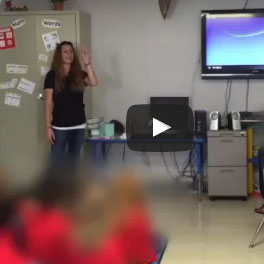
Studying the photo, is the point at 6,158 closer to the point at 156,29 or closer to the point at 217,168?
the point at 217,168

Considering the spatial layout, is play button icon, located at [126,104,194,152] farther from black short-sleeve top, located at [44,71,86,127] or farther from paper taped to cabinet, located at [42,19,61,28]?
paper taped to cabinet, located at [42,19,61,28]

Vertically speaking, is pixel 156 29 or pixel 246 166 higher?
pixel 156 29

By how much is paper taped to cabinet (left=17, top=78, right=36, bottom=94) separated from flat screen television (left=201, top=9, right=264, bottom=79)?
1.52 metres

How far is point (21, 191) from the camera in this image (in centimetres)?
82

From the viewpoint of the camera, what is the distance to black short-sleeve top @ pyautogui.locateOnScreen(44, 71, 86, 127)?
2.33 m

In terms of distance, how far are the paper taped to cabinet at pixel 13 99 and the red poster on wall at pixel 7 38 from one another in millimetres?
401

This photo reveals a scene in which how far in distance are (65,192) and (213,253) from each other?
7.59 ft

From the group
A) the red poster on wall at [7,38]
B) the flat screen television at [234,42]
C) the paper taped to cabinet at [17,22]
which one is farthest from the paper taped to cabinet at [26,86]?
the flat screen television at [234,42]

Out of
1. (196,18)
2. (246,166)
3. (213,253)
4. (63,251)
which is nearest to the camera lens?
(63,251)

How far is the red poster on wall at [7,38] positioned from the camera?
13.8 feet

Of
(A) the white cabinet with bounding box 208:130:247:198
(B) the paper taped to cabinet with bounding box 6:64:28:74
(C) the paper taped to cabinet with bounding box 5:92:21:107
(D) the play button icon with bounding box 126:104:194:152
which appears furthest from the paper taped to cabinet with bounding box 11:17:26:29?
(D) the play button icon with bounding box 126:104:194:152

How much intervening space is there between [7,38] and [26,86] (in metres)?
0.43

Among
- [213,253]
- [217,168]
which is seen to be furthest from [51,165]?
[217,168]

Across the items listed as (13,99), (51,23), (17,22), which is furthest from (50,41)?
(13,99)
